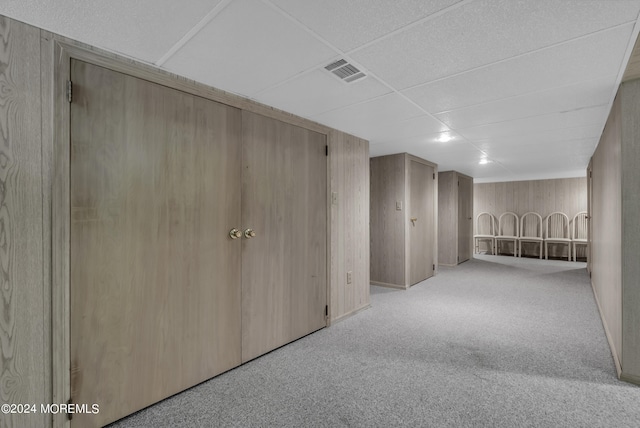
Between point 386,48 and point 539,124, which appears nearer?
point 386,48

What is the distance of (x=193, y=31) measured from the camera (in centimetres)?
143

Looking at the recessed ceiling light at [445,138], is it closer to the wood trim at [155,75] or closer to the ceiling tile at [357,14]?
the wood trim at [155,75]

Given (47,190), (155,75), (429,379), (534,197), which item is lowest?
(429,379)

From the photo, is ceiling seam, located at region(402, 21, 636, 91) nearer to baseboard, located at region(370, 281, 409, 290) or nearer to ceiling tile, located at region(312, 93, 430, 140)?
ceiling tile, located at region(312, 93, 430, 140)

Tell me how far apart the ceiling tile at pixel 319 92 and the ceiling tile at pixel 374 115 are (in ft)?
0.42

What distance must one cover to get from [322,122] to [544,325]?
301 cm

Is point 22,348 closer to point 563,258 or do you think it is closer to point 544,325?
point 544,325

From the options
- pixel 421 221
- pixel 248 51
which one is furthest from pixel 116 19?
pixel 421 221

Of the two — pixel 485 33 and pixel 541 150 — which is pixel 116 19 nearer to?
pixel 485 33

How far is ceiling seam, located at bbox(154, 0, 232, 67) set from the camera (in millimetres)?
1266

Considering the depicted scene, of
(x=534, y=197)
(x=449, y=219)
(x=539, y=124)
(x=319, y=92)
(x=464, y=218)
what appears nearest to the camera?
(x=319, y=92)

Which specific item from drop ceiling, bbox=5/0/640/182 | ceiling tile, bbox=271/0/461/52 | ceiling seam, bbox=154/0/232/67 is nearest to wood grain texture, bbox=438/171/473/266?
drop ceiling, bbox=5/0/640/182

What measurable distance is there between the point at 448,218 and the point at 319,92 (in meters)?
5.19

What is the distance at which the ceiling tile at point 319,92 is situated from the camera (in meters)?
1.98
